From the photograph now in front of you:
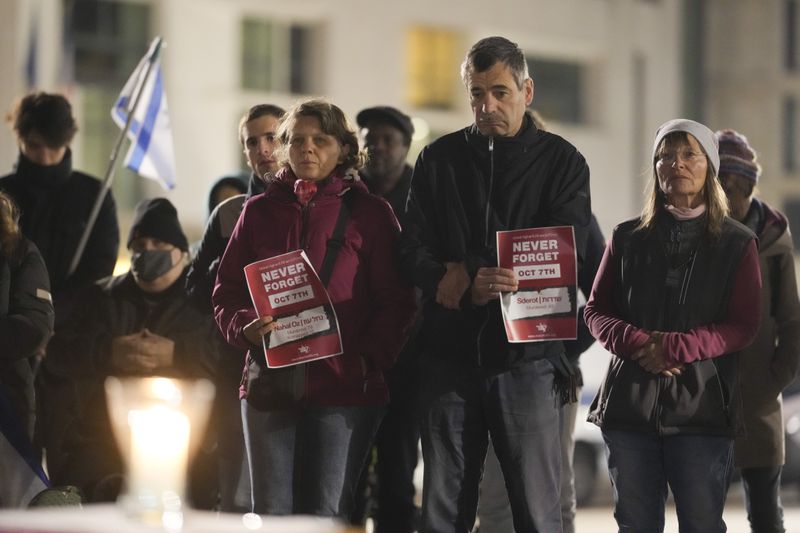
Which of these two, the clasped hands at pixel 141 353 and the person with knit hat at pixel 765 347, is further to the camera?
the clasped hands at pixel 141 353

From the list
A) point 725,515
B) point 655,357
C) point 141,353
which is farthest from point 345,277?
point 725,515

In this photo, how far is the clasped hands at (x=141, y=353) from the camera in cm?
745

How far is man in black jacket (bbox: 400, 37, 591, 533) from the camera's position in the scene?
19.2 ft

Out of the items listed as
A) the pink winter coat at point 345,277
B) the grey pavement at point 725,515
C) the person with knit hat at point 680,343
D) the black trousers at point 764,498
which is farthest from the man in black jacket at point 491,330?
the grey pavement at point 725,515

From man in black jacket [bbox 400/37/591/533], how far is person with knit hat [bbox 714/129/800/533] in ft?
4.44

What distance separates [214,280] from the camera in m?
7.21

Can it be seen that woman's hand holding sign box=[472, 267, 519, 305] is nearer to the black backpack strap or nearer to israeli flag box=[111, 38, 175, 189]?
the black backpack strap

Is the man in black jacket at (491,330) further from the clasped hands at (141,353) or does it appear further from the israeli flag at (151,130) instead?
the israeli flag at (151,130)

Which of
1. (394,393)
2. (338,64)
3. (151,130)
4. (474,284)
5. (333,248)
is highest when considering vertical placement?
(338,64)

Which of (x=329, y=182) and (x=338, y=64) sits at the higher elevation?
(x=338, y=64)

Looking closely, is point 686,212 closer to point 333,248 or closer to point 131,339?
point 333,248

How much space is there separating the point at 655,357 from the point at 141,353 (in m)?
2.50

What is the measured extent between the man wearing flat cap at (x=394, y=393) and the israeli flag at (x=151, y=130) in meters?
1.62

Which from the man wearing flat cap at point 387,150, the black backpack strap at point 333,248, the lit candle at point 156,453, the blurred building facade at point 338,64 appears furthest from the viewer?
the blurred building facade at point 338,64
